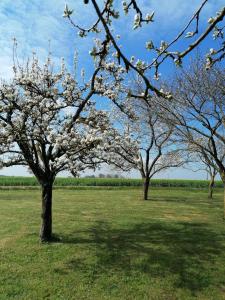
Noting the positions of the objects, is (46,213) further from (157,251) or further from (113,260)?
(157,251)

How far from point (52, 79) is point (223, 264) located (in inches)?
443

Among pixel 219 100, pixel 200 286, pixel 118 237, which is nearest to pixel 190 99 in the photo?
pixel 219 100

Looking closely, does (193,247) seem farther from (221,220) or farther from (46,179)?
(221,220)

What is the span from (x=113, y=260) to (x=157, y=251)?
229cm

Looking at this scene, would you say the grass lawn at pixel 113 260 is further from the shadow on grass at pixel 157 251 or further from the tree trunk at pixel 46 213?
the tree trunk at pixel 46 213

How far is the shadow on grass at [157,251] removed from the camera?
12156mm

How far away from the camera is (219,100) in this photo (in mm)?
21531

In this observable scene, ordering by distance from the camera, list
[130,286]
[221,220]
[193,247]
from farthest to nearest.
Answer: [221,220]
[193,247]
[130,286]

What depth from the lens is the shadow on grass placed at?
12.2 meters

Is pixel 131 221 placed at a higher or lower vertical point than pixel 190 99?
lower

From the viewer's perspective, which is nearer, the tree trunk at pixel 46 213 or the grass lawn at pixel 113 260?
the grass lawn at pixel 113 260

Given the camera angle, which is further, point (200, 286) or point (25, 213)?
point (25, 213)

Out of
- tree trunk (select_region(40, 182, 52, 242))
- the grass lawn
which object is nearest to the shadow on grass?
the grass lawn

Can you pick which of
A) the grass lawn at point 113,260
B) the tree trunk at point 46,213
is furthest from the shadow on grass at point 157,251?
the tree trunk at point 46,213
